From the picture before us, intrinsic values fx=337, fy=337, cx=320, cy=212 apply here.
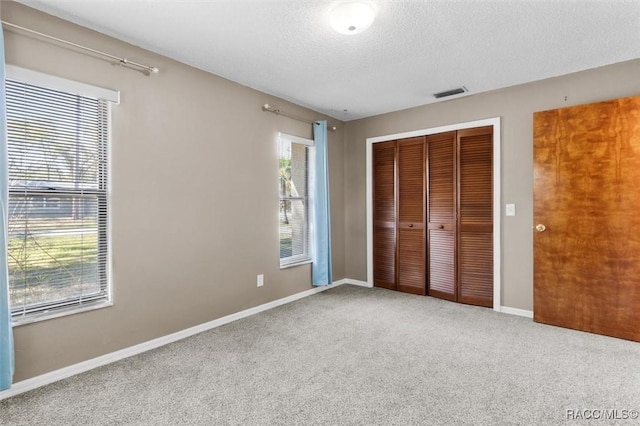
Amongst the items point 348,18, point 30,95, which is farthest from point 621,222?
point 30,95

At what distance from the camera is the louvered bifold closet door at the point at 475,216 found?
3.79 m

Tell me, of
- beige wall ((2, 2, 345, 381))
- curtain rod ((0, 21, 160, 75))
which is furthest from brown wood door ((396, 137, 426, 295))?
curtain rod ((0, 21, 160, 75))

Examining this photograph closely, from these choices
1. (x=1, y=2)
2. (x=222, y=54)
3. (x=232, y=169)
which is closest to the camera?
(x=1, y=2)

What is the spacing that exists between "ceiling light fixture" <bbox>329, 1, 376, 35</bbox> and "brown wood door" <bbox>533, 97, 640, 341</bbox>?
2.16 metres

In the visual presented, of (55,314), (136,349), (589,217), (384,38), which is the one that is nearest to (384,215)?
(589,217)

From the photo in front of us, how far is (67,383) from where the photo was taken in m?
2.22

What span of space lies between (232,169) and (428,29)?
216 cm

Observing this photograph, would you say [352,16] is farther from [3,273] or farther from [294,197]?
[3,273]

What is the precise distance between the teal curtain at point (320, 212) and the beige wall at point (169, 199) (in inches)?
23.1

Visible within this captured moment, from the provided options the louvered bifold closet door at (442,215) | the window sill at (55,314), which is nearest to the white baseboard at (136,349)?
the window sill at (55,314)

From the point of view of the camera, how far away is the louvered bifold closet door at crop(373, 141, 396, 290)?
4602 mm

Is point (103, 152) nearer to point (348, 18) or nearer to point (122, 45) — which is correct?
point (122, 45)

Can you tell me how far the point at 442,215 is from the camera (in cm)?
413

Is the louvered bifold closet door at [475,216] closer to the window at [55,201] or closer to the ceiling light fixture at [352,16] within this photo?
the ceiling light fixture at [352,16]
